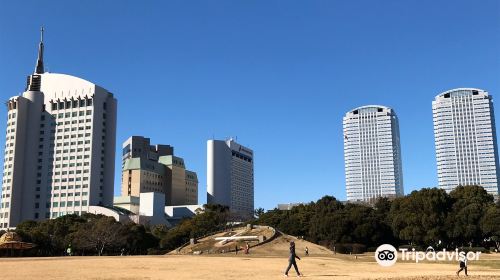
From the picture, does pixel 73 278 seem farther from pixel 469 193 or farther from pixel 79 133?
pixel 79 133

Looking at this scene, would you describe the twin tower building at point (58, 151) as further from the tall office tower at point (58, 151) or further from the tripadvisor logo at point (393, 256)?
the tripadvisor logo at point (393, 256)

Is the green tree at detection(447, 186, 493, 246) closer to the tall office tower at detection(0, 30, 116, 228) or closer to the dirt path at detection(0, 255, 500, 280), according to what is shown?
the dirt path at detection(0, 255, 500, 280)

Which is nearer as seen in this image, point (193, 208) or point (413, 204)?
point (413, 204)

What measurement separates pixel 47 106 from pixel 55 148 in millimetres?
16434

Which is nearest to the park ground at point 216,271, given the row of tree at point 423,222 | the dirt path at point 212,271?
the dirt path at point 212,271

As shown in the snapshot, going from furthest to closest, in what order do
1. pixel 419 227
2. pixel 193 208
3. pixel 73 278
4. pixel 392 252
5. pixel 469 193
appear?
pixel 193 208, pixel 469 193, pixel 419 227, pixel 392 252, pixel 73 278

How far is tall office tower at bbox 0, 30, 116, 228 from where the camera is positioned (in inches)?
6535

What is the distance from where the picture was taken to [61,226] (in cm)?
10169

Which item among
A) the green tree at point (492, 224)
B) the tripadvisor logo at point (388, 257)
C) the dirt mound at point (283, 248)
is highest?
the green tree at point (492, 224)

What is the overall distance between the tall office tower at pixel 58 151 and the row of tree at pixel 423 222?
314 feet

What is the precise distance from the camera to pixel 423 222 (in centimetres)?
8025

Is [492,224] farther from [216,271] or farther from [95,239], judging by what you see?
[95,239]

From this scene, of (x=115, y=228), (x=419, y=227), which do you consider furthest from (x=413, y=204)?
(x=115, y=228)

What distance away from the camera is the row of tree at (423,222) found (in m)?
78.1
